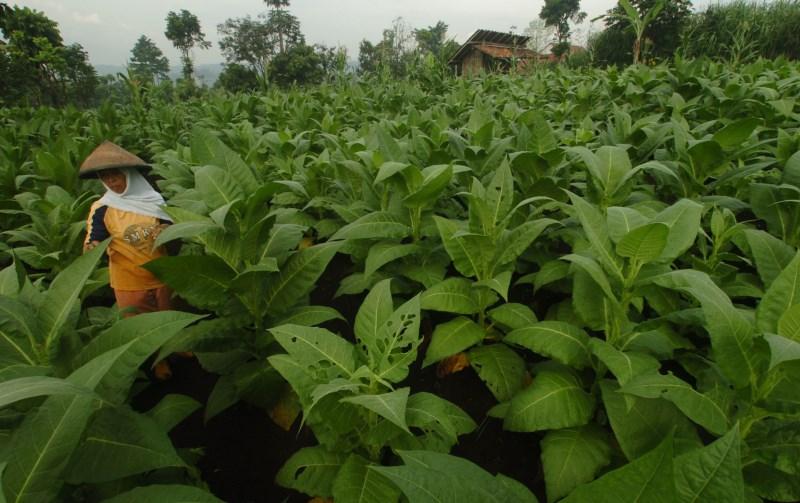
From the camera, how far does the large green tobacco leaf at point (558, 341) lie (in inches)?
61.4

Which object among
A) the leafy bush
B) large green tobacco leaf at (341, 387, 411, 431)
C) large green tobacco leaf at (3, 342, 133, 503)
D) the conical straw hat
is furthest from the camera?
the leafy bush

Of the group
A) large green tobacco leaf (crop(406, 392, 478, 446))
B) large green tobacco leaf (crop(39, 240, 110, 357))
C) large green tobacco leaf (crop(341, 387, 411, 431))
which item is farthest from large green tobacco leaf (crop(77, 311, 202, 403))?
large green tobacco leaf (crop(406, 392, 478, 446))

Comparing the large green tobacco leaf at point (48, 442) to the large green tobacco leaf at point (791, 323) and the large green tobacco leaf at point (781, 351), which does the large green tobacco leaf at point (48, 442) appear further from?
the large green tobacco leaf at point (791, 323)

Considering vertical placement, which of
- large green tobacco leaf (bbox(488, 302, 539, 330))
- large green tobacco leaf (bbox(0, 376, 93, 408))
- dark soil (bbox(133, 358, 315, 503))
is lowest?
dark soil (bbox(133, 358, 315, 503))

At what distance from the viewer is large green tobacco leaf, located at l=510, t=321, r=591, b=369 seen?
1.56m

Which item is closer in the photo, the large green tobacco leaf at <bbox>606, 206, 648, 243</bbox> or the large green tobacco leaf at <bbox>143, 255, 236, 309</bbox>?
the large green tobacco leaf at <bbox>606, 206, 648, 243</bbox>

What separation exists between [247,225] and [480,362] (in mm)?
1265

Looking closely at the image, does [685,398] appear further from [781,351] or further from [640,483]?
[640,483]

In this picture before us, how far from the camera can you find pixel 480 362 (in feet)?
6.26

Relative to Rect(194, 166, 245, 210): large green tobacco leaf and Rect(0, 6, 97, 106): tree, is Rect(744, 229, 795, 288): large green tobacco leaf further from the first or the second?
Rect(0, 6, 97, 106): tree

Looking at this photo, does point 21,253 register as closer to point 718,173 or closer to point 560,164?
point 560,164

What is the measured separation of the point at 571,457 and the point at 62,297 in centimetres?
188

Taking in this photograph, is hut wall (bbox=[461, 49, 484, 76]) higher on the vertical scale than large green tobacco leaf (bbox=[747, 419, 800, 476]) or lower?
higher

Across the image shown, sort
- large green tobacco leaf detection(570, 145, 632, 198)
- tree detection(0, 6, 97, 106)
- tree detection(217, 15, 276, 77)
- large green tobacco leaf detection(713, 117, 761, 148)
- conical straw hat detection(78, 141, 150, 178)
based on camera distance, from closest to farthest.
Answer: large green tobacco leaf detection(570, 145, 632, 198), large green tobacco leaf detection(713, 117, 761, 148), conical straw hat detection(78, 141, 150, 178), tree detection(0, 6, 97, 106), tree detection(217, 15, 276, 77)
